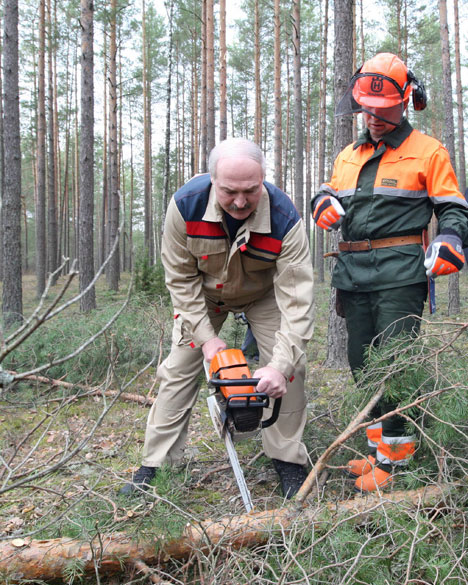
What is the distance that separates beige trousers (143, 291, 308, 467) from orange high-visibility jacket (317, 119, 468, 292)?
586mm

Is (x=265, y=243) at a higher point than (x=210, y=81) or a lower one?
lower

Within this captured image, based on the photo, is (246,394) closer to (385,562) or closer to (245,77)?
(385,562)

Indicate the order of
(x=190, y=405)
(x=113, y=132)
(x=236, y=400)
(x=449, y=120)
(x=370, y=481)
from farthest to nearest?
(x=113, y=132)
(x=449, y=120)
(x=190, y=405)
(x=370, y=481)
(x=236, y=400)

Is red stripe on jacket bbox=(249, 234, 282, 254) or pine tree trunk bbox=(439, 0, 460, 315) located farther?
pine tree trunk bbox=(439, 0, 460, 315)

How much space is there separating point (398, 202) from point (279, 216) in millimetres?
676

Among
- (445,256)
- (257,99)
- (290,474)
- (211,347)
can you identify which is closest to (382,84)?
(445,256)

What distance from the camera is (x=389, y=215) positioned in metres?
2.50

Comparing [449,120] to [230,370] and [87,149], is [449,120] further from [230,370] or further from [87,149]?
[230,370]

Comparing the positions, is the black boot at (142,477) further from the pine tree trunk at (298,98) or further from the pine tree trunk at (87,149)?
the pine tree trunk at (298,98)

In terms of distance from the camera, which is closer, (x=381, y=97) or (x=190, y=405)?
(x=381, y=97)

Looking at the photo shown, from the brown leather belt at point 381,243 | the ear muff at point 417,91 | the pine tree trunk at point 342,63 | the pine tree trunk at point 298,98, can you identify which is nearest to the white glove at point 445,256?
the brown leather belt at point 381,243

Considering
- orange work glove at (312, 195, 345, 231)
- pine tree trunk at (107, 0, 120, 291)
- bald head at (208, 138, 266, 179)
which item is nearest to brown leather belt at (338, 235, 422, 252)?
orange work glove at (312, 195, 345, 231)

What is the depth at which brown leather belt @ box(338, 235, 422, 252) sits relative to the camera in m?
2.51

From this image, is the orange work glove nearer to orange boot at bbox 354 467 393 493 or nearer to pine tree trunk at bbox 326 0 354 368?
orange boot at bbox 354 467 393 493
